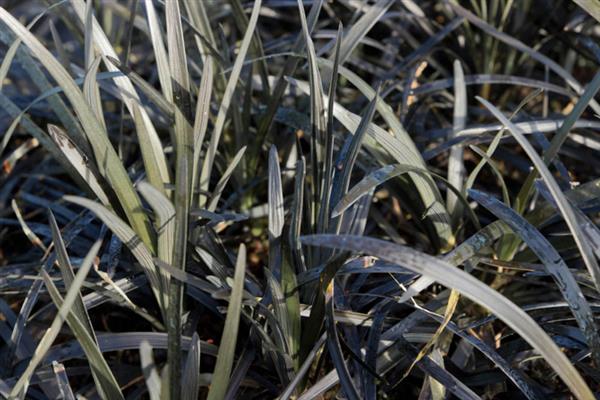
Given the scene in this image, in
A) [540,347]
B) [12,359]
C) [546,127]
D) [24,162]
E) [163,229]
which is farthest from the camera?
[24,162]

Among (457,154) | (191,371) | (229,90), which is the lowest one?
(191,371)

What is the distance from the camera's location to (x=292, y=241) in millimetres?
882

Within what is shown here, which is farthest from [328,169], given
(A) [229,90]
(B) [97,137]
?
(B) [97,137]

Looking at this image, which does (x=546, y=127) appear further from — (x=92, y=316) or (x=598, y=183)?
(x=92, y=316)

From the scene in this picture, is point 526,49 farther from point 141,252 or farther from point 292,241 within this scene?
point 141,252

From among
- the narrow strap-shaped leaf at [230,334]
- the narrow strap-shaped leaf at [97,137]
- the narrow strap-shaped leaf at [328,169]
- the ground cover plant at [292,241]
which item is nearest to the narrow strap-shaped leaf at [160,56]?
the ground cover plant at [292,241]

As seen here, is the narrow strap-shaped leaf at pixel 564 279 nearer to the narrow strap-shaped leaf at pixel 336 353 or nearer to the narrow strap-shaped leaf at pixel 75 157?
the narrow strap-shaped leaf at pixel 336 353

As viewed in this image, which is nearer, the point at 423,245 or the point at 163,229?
the point at 163,229

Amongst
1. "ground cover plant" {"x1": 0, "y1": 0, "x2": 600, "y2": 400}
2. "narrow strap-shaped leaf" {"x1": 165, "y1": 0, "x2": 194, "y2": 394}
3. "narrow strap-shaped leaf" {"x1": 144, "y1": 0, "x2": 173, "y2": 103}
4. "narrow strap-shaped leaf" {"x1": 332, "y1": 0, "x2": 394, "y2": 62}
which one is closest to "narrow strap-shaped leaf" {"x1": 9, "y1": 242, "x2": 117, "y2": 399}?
"ground cover plant" {"x1": 0, "y1": 0, "x2": 600, "y2": 400}

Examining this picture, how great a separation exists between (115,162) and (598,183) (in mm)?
638

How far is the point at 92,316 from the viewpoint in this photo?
44.3 inches

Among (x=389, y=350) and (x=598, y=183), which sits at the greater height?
(x=598, y=183)

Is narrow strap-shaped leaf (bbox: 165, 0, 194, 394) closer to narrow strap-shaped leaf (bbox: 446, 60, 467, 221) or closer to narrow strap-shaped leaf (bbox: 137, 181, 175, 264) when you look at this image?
narrow strap-shaped leaf (bbox: 137, 181, 175, 264)

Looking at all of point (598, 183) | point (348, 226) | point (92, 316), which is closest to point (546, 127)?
point (598, 183)
